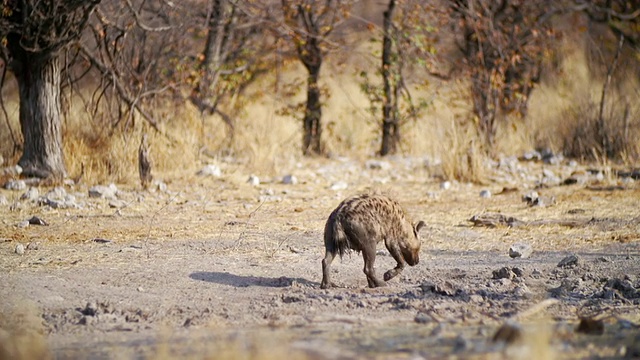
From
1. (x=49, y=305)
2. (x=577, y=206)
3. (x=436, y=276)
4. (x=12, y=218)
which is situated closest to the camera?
(x=49, y=305)

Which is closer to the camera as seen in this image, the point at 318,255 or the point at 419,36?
the point at 318,255

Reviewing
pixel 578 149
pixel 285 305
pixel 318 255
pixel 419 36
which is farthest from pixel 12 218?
pixel 578 149

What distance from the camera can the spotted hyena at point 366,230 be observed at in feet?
23.5

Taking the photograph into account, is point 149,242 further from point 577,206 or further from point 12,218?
point 577,206

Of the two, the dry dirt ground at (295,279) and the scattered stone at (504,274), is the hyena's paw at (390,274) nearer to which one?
the dry dirt ground at (295,279)

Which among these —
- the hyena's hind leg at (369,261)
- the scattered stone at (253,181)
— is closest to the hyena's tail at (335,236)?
the hyena's hind leg at (369,261)

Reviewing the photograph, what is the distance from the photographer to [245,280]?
24.8ft

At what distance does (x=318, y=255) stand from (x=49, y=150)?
516 cm

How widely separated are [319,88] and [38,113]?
6190 millimetres

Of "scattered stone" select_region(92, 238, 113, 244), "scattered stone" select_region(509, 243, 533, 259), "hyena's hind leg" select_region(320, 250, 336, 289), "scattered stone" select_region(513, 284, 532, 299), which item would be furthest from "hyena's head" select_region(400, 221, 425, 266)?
"scattered stone" select_region(92, 238, 113, 244)

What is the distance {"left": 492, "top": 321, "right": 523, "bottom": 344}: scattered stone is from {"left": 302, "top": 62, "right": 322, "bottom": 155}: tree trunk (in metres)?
11.7

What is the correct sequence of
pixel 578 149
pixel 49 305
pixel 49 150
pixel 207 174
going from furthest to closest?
pixel 578 149 < pixel 207 174 < pixel 49 150 < pixel 49 305

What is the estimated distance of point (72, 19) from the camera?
11.5 metres

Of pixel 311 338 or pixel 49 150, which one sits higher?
pixel 49 150
